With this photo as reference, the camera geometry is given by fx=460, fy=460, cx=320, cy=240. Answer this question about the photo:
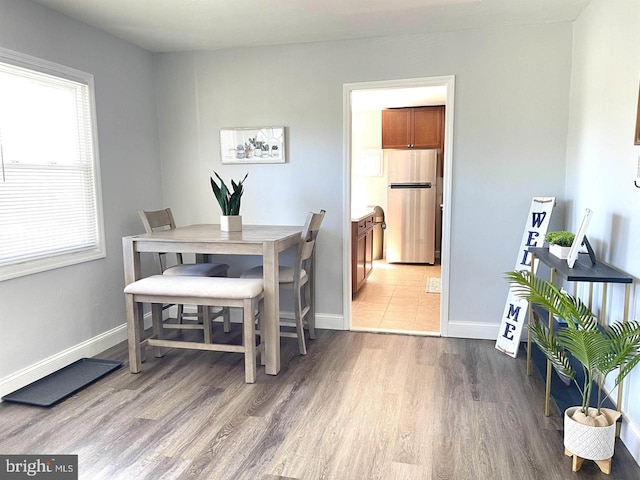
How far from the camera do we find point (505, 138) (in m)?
3.40

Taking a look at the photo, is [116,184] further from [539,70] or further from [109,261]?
[539,70]

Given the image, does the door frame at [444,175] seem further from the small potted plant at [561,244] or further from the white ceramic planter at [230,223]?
the small potted plant at [561,244]

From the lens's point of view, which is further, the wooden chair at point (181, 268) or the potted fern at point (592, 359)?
the wooden chair at point (181, 268)

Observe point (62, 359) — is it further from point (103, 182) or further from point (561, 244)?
point (561, 244)

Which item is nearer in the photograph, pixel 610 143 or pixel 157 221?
pixel 610 143

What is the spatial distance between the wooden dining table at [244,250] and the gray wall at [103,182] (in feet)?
Result: 1.54

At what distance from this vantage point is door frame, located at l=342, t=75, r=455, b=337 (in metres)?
3.47

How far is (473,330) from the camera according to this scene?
362cm

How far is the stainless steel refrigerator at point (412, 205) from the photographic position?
6.65m

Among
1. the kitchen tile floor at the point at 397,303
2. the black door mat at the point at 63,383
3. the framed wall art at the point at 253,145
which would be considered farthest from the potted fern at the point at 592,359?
the black door mat at the point at 63,383

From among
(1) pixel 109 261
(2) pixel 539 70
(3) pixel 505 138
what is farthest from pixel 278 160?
(2) pixel 539 70

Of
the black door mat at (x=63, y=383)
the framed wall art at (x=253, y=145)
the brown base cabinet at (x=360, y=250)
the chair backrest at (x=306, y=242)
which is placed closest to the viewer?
the black door mat at (x=63, y=383)

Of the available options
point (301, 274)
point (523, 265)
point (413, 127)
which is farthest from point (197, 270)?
point (413, 127)

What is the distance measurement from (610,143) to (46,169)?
3317mm
